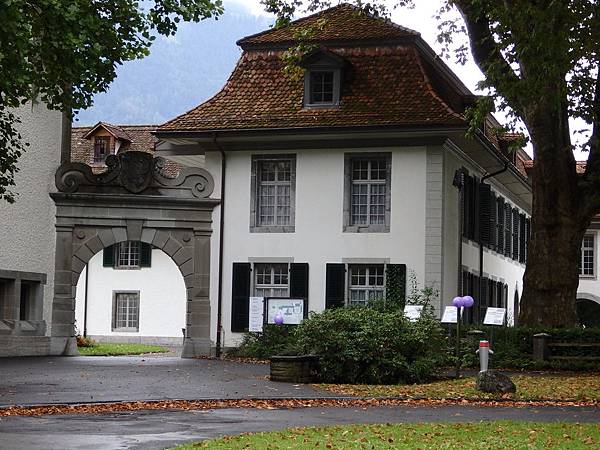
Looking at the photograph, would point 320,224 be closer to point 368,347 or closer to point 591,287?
point 368,347

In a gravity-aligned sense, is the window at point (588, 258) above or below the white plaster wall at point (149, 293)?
above

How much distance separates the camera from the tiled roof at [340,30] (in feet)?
111

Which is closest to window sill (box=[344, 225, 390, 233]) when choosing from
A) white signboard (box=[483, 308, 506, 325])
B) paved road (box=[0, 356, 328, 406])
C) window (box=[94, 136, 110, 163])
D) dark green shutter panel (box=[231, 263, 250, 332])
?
dark green shutter panel (box=[231, 263, 250, 332])

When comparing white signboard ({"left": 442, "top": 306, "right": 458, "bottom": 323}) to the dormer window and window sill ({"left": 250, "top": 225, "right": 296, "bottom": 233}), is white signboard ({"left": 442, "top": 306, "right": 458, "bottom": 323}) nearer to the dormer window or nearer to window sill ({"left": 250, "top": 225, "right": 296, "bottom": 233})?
window sill ({"left": 250, "top": 225, "right": 296, "bottom": 233})

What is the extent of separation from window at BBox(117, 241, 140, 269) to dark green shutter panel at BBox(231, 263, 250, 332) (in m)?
18.8

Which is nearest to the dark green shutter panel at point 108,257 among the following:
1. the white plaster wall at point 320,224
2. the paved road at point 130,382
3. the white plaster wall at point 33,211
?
the white plaster wall at point 33,211

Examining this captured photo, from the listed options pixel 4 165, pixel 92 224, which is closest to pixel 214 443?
pixel 4 165

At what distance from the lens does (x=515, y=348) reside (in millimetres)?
28547

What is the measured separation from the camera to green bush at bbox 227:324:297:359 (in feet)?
101

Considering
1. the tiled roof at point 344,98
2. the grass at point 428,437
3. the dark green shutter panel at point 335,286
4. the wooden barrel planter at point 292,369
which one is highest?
the tiled roof at point 344,98

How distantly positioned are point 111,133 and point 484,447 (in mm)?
41239

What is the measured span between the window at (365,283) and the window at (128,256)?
66.5 feet

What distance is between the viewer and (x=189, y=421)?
15.3 metres

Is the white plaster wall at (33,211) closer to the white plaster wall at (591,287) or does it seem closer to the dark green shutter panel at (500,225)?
the dark green shutter panel at (500,225)
